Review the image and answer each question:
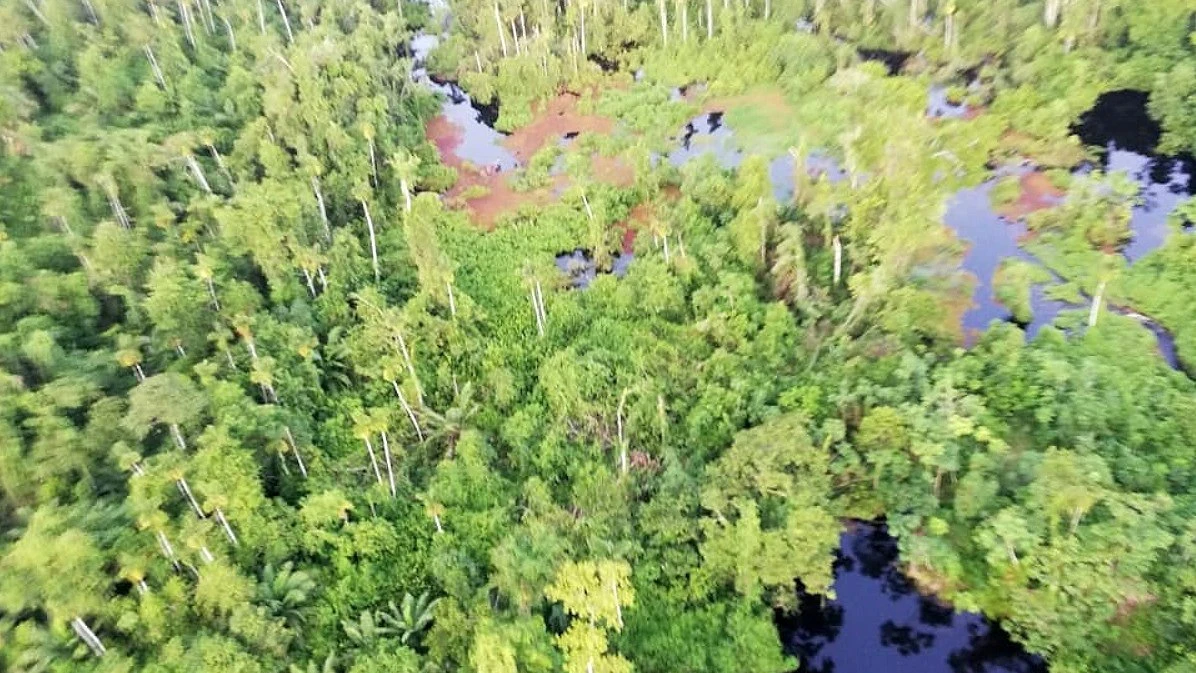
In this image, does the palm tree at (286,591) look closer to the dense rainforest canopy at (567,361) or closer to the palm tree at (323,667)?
the dense rainforest canopy at (567,361)

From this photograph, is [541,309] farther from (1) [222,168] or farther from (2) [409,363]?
(1) [222,168]

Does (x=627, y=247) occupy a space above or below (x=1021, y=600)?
above

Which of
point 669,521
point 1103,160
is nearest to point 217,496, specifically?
point 669,521

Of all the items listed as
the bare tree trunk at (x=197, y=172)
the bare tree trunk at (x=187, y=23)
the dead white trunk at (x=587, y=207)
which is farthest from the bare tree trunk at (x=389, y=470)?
the bare tree trunk at (x=187, y=23)

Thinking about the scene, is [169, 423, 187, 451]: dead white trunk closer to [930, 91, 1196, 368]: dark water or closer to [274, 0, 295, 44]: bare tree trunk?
[930, 91, 1196, 368]: dark water

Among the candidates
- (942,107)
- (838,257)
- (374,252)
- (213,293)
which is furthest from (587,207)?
(942,107)

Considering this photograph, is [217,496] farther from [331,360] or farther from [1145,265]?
[1145,265]

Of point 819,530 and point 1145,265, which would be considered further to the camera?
point 1145,265
